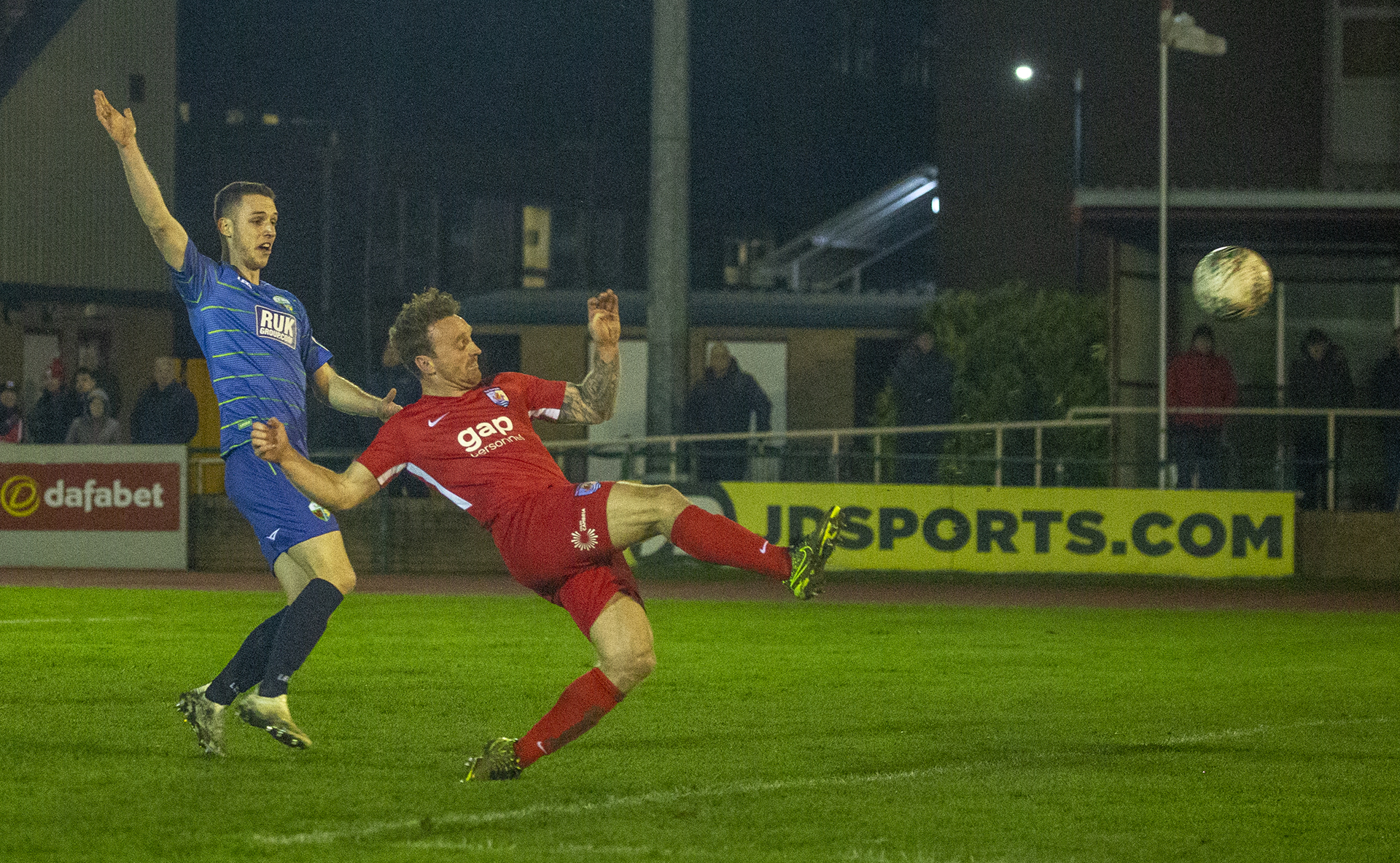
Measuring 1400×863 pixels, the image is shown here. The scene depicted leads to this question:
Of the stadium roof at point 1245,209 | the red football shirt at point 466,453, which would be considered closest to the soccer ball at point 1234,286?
the stadium roof at point 1245,209

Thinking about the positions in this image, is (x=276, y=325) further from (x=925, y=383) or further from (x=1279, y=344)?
(x=1279, y=344)

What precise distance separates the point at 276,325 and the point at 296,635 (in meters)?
1.23

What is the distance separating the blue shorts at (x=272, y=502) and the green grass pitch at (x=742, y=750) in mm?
861

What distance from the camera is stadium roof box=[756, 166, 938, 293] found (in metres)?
31.5

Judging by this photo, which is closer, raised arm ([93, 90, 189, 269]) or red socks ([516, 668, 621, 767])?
red socks ([516, 668, 621, 767])

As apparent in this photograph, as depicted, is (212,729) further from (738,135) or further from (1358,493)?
(738,135)

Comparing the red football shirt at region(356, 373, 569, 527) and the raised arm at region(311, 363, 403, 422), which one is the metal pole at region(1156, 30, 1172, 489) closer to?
the raised arm at region(311, 363, 403, 422)

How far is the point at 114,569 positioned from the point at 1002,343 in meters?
10.4

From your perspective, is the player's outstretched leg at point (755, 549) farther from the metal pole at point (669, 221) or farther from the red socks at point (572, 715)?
the metal pole at point (669, 221)

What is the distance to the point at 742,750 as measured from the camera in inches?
283

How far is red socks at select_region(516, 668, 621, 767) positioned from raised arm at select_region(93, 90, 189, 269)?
2.17 metres

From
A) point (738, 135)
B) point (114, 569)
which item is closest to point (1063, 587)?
point (114, 569)

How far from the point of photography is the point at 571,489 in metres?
6.38

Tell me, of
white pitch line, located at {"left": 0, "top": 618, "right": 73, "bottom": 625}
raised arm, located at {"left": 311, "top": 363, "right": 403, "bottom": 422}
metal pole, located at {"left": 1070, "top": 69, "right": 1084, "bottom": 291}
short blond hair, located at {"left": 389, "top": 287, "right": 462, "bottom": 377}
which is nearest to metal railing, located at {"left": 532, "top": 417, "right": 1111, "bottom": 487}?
white pitch line, located at {"left": 0, "top": 618, "right": 73, "bottom": 625}
